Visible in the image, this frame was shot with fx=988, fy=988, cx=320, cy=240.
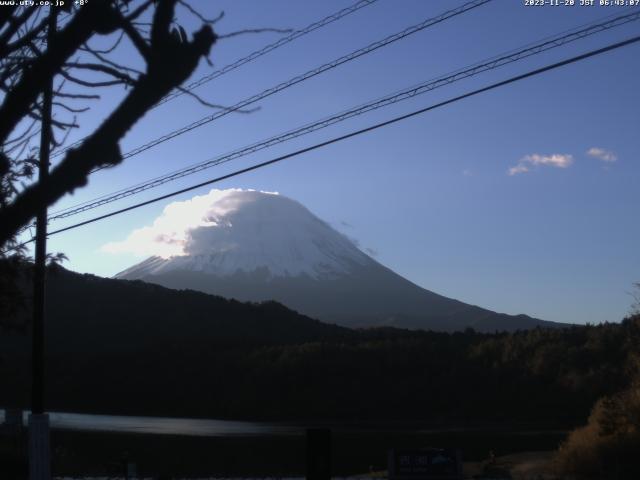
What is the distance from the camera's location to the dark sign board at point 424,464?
14.2 m

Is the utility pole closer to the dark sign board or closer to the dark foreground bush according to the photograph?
the dark sign board

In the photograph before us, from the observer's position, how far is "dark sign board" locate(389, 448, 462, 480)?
14250mm

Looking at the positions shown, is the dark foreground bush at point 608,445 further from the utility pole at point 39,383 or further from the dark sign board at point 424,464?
the utility pole at point 39,383

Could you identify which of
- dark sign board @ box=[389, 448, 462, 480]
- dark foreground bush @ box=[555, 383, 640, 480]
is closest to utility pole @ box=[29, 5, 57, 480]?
dark sign board @ box=[389, 448, 462, 480]

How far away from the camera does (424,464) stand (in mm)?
14273

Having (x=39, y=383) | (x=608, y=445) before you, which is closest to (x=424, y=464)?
(x=39, y=383)

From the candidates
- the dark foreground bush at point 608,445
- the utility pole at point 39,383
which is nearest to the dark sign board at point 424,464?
the utility pole at point 39,383

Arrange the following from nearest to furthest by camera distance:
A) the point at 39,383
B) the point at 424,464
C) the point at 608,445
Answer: the point at 424,464 → the point at 39,383 → the point at 608,445

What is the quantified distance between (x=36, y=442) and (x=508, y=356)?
5929 cm

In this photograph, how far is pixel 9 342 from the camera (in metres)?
89.1

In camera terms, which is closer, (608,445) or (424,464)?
(424,464)

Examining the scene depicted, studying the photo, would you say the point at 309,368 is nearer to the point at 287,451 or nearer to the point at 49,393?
the point at 49,393

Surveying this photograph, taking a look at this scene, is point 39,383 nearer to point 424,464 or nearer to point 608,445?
point 424,464

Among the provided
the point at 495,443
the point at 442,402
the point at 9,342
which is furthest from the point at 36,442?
the point at 9,342
